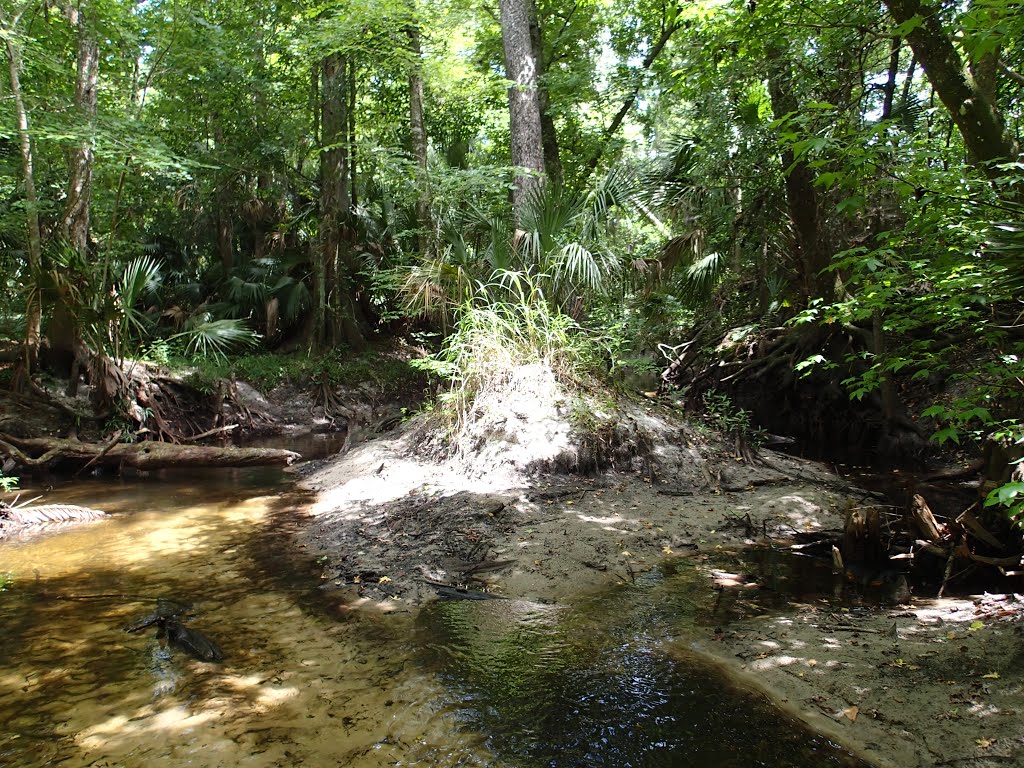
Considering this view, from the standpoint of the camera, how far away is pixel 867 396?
886 centimetres

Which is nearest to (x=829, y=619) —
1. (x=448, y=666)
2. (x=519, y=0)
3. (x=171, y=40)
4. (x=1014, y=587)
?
(x=1014, y=587)

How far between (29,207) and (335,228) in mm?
5578

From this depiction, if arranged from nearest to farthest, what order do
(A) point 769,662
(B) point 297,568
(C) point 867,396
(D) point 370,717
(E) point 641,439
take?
(D) point 370,717, (A) point 769,662, (B) point 297,568, (E) point 641,439, (C) point 867,396

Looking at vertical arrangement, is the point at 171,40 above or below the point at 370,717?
above

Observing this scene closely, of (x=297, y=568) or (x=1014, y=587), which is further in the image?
(x=297, y=568)

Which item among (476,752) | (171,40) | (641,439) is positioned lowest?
(476,752)

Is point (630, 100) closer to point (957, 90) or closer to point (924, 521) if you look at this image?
point (957, 90)

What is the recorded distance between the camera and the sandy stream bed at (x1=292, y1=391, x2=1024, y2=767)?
2539 millimetres

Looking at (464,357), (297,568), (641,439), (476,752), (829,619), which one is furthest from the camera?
(464,357)

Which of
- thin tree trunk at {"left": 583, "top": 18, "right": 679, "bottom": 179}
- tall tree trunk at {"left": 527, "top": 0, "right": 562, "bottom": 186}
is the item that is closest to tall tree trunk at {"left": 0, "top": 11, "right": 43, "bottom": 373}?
tall tree trunk at {"left": 527, "top": 0, "right": 562, "bottom": 186}

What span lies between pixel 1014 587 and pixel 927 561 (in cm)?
55

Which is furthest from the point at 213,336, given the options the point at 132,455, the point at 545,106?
the point at 545,106

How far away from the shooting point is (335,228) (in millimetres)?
12945

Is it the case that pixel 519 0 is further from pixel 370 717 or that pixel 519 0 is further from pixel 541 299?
pixel 370 717
